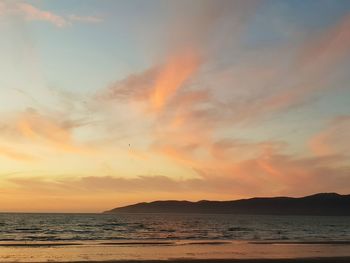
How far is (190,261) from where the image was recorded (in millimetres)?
32031

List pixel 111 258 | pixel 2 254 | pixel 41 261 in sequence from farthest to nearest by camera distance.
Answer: pixel 2 254 < pixel 111 258 < pixel 41 261

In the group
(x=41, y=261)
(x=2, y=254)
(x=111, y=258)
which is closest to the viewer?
(x=41, y=261)

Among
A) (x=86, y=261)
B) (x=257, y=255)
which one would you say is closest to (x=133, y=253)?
(x=86, y=261)

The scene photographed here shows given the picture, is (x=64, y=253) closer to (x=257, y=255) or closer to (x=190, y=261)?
(x=190, y=261)

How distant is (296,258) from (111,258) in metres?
13.9

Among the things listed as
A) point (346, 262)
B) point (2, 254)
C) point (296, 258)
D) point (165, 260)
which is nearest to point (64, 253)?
point (2, 254)

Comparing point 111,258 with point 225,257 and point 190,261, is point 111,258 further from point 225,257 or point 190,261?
point 225,257

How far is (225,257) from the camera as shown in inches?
1387

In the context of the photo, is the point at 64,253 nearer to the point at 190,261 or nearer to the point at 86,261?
the point at 86,261

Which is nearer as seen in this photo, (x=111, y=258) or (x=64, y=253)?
(x=111, y=258)

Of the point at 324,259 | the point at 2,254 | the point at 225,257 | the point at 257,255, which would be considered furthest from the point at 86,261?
the point at 324,259

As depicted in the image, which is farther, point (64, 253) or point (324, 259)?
point (64, 253)

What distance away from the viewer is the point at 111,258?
33344 mm

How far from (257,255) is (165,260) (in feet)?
28.8
